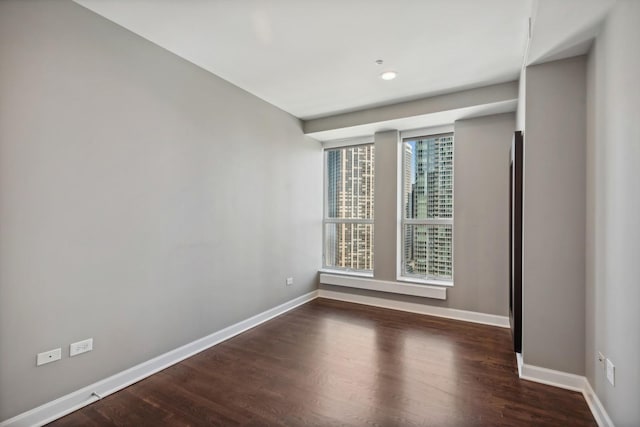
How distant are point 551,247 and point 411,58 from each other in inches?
79.6

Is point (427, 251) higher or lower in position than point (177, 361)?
higher

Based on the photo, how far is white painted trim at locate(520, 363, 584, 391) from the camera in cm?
228

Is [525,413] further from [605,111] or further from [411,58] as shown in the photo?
[411,58]

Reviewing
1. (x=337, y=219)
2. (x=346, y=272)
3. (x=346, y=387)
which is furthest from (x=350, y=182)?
(x=346, y=387)

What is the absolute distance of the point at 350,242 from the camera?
504cm

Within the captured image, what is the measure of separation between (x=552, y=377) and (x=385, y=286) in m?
2.21

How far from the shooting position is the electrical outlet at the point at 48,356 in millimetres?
1913

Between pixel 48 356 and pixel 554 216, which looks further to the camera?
pixel 554 216

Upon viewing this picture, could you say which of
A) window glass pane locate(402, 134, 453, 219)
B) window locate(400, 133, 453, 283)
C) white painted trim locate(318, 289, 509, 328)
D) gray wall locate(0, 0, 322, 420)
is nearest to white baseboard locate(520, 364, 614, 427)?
white painted trim locate(318, 289, 509, 328)

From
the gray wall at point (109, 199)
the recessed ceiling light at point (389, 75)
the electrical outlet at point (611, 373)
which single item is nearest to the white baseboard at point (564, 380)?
the electrical outlet at point (611, 373)

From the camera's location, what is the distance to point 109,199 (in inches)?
89.4

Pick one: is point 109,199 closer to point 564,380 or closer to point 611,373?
point 611,373

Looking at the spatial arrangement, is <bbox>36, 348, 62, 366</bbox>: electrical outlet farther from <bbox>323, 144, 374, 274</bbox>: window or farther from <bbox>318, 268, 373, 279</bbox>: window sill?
<bbox>323, 144, 374, 274</bbox>: window

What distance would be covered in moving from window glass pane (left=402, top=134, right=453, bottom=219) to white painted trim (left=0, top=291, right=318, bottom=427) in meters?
2.77
